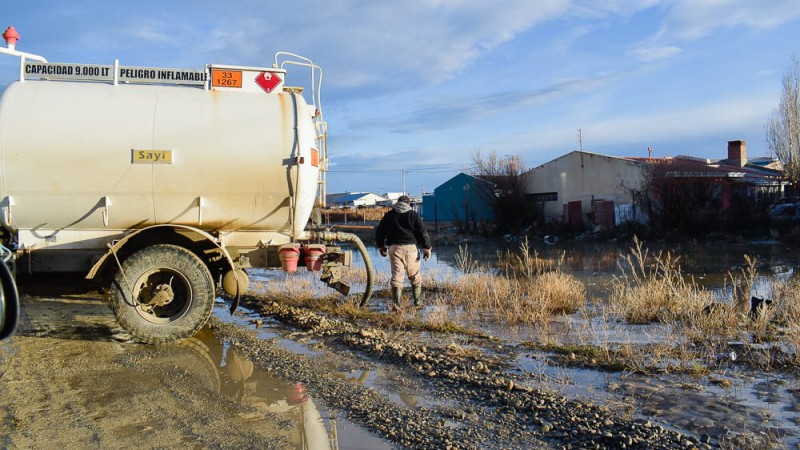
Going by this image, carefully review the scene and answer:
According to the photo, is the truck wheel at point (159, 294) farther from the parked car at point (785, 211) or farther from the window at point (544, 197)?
the window at point (544, 197)

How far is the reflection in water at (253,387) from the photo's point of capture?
4.43m

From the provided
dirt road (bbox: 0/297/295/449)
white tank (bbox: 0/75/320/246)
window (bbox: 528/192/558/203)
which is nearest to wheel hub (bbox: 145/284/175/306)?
dirt road (bbox: 0/297/295/449)

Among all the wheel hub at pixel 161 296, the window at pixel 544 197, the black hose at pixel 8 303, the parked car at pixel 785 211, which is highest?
the window at pixel 544 197

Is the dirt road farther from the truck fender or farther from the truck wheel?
the truck fender

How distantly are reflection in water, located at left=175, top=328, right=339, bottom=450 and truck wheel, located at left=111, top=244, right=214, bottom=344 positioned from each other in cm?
27

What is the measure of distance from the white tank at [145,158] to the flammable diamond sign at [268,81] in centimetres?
20

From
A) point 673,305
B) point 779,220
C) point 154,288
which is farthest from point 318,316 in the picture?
point 779,220

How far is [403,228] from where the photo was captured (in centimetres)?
997

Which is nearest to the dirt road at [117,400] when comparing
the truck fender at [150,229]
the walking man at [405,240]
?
the truck fender at [150,229]

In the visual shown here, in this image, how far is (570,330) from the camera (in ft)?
27.0

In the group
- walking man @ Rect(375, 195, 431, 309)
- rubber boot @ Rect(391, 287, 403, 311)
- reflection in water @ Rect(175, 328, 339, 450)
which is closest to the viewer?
reflection in water @ Rect(175, 328, 339, 450)

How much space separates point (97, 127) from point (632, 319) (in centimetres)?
751

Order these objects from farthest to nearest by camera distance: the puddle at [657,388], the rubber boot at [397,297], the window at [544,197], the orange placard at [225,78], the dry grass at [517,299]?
the window at [544,197] < the rubber boot at [397,297] < the dry grass at [517,299] < the orange placard at [225,78] < the puddle at [657,388]

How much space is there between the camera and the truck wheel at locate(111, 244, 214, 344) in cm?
727
